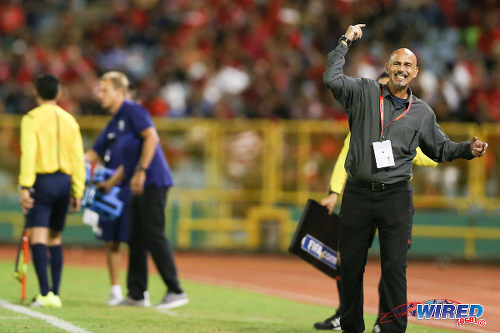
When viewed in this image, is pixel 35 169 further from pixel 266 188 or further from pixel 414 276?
pixel 266 188

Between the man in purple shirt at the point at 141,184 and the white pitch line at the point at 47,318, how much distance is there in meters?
1.17

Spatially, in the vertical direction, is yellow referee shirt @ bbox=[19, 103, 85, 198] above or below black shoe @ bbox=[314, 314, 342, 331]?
above

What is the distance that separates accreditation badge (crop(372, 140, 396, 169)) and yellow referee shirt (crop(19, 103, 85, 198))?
3857 mm

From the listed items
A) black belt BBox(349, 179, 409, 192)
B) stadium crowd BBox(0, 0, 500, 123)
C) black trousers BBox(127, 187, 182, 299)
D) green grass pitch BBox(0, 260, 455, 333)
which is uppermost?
stadium crowd BBox(0, 0, 500, 123)

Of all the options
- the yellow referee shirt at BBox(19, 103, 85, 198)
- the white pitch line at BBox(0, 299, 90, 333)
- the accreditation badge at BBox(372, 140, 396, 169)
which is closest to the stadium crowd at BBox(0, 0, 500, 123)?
the yellow referee shirt at BBox(19, 103, 85, 198)

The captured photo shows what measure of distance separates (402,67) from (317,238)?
2.01 meters

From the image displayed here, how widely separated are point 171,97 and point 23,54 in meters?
3.97

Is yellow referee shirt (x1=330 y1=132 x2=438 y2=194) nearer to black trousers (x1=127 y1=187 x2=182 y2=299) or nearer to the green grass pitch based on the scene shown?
the green grass pitch

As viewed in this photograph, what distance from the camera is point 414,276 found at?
15.0 meters

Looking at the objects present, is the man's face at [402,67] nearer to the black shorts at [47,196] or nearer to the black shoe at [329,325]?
the black shoe at [329,325]

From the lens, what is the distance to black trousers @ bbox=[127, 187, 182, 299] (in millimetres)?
9828

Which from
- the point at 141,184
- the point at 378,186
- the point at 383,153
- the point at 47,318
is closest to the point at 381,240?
the point at 378,186

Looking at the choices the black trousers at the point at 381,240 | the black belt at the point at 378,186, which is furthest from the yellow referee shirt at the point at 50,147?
the black belt at the point at 378,186

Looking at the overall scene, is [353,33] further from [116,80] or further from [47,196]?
[47,196]
